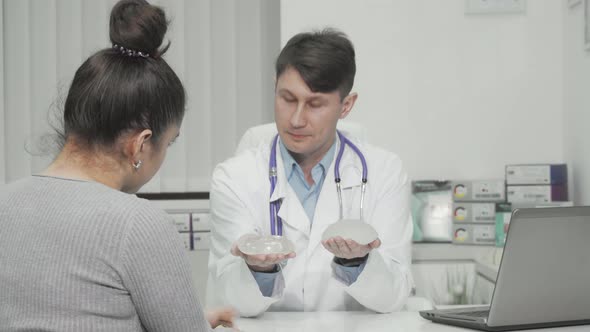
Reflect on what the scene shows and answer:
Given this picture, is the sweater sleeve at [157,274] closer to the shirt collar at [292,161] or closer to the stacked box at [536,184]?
the shirt collar at [292,161]

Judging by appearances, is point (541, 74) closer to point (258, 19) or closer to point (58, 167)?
point (258, 19)

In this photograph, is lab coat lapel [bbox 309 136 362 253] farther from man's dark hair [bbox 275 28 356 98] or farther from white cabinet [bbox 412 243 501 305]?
white cabinet [bbox 412 243 501 305]

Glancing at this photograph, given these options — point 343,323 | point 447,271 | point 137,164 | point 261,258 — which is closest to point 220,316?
point 261,258

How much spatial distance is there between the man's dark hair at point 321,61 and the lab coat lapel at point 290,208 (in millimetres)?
277

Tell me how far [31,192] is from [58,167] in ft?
0.22

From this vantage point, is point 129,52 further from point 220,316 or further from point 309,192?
point 309,192

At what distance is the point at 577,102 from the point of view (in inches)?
97.7

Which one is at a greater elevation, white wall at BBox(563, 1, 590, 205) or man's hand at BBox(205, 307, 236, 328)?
white wall at BBox(563, 1, 590, 205)

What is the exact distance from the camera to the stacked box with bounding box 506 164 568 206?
2.48 metres

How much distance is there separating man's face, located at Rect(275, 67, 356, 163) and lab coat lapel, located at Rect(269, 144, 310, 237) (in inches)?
A: 4.1

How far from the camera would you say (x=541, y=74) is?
263 cm

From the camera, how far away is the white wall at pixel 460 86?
2609mm

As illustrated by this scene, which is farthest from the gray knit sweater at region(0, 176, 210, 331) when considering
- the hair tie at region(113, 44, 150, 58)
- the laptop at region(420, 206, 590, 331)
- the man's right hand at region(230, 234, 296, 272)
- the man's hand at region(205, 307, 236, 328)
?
the laptop at region(420, 206, 590, 331)

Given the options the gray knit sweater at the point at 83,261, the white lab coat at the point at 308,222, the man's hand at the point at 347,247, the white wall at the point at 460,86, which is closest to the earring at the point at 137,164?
the gray knit sweater at the point at 83,261
